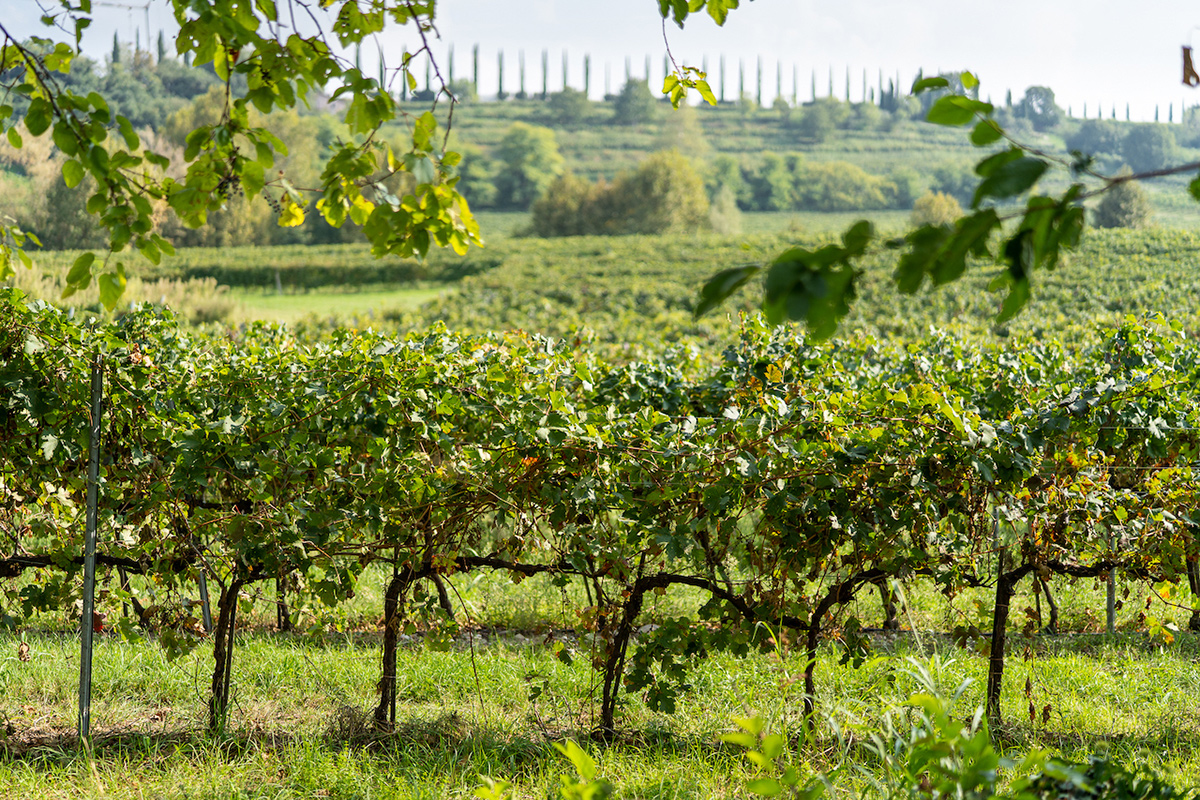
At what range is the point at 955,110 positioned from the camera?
1.39 metres

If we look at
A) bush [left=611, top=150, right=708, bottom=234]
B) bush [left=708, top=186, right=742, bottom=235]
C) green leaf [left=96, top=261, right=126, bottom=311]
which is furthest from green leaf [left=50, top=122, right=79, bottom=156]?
bush [left=708, top=186, right=742, bottom=235]

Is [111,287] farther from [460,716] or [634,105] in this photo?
[634,105]

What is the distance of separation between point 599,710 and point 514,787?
100 cm

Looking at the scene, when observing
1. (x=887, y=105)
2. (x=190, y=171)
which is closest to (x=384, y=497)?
(x=190, y=171)

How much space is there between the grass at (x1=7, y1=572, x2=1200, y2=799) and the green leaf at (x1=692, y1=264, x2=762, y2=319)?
1.49m

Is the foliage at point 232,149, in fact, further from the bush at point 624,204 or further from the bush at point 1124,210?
the bush at point 624,204

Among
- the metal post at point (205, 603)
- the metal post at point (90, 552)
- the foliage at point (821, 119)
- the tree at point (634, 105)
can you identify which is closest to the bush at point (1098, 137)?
the foliage at point (821, 119)

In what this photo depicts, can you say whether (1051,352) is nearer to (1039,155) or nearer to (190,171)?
(1039,155)

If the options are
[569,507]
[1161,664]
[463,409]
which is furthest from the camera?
[1161,664]

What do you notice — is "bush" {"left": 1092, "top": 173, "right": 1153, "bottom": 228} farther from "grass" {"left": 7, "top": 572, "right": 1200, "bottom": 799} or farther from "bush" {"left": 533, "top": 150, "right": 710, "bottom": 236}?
"grass" {"left": 7, "top": 572, "right": 1200, "bottom": 799}

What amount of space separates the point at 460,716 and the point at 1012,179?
3.25m

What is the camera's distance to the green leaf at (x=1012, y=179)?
1.23 meters

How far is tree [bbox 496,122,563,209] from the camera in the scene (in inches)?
3290

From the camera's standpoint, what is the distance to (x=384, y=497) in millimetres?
3256
